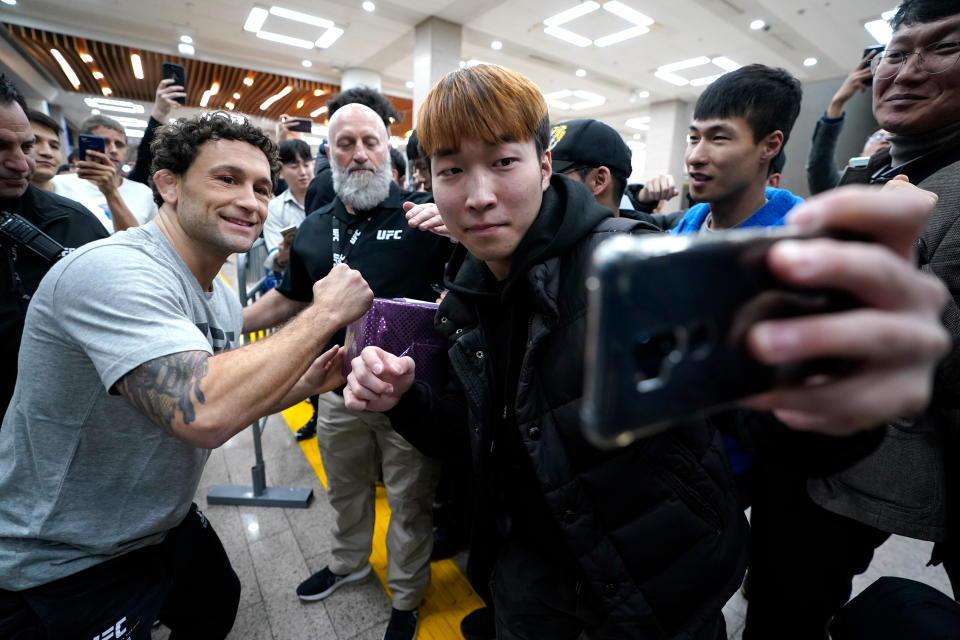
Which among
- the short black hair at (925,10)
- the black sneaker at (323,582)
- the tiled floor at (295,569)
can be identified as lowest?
the tiled floor at (295,569)

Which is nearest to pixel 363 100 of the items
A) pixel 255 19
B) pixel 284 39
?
pixel 255 19

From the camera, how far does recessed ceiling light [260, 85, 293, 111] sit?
40.1 ft

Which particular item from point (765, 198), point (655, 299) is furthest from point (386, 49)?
point (655, 299)

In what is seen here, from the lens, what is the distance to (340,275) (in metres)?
1.26

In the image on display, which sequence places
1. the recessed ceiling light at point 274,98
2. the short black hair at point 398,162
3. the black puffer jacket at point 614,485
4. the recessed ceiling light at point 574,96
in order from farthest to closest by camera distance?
1. the recessed ceiling light at point 574,96
2. the recessed ceiling light at point 274,98
3. the short black hair at point 398,162
4. the black puffer jacket at point 614,485

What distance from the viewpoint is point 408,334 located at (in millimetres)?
1309

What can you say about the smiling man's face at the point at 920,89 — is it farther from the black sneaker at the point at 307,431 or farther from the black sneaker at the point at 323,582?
the black sneaker at the point at 307,431

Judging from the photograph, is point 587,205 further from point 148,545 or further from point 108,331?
point 148,545

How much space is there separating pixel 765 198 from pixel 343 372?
71.2 inches

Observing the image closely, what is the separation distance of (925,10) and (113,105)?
1957 centimetres

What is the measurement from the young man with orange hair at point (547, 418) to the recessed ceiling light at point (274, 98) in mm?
13748

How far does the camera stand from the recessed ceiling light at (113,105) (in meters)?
13.5

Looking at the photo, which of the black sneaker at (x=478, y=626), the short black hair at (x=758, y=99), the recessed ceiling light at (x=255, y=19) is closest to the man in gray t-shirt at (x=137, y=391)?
the black sneaker at (x=478, y=626)

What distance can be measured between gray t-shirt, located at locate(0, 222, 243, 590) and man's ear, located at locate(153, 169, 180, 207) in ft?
0.73
